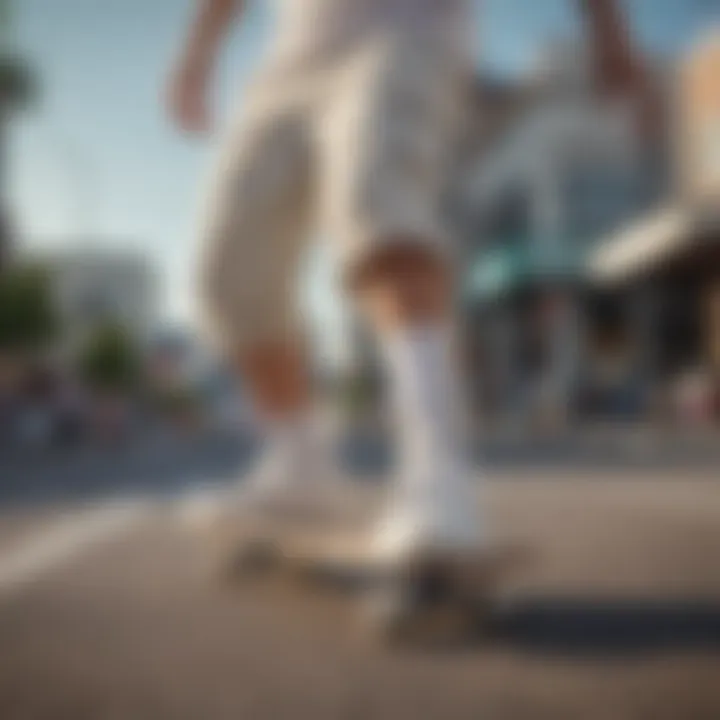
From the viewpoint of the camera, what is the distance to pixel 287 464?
1082mm

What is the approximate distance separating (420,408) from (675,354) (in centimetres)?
20

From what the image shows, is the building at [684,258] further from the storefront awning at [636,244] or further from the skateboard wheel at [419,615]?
the skateboard wheel at [419,615]

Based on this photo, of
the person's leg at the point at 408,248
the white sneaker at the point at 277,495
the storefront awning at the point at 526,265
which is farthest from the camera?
the white sneaker at the point at 277,495

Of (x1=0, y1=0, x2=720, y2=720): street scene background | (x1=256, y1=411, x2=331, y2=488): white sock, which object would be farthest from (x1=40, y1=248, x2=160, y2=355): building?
(x1=256, y1=411, x2=331, y2=488): white sock

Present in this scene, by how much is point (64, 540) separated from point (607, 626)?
0.62m

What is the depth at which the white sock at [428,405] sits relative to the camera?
960 mm

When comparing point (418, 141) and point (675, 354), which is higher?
point (418, 141)

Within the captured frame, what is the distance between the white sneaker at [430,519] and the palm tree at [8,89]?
0.36 meters

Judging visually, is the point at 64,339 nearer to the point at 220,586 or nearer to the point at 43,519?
the point at 220,586

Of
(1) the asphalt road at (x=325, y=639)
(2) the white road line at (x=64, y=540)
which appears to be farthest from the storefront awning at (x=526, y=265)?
(2) the white road line at (x=64, y=540)

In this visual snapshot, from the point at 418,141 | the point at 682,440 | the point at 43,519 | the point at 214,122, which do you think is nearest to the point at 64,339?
the point at 214,122

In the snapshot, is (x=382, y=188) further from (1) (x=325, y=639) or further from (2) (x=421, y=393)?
(1) (x=325, y=639)

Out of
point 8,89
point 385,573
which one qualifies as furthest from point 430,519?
point 8,89

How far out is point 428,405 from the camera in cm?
96
